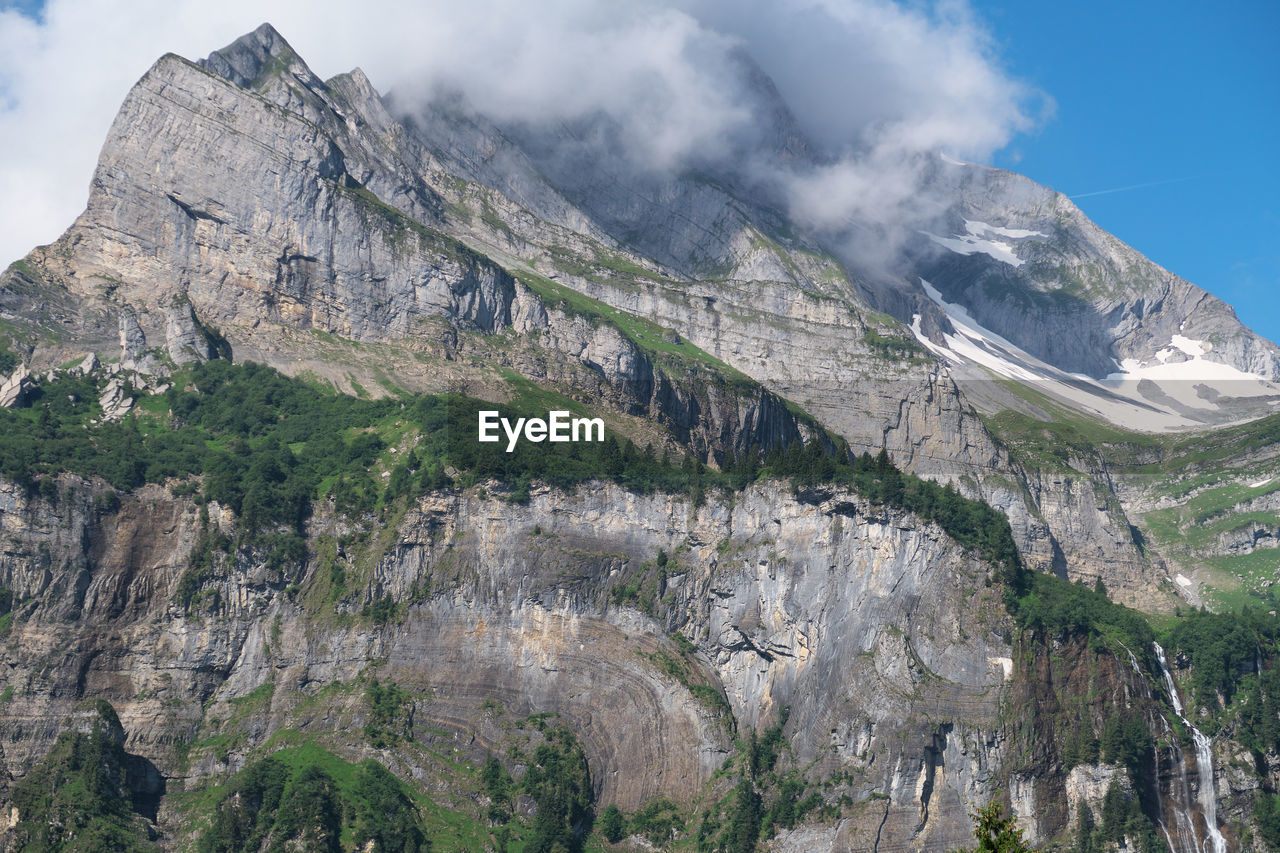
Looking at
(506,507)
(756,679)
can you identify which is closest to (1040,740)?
(756,679)

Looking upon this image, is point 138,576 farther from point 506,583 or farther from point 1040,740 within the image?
point 1040,740

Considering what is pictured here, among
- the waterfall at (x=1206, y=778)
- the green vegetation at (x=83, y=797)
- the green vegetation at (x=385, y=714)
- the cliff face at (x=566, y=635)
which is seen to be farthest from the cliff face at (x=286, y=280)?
the waterfall at (x=1206, y=778)

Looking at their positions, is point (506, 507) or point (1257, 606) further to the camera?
point (1257, 606)

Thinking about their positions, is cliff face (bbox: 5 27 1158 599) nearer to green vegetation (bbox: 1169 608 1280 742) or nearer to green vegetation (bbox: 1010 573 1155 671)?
green vegetation (bbox: 1169 608 1280 742)

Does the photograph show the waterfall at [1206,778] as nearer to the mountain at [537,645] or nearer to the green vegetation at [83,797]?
the mountain at [537,645]

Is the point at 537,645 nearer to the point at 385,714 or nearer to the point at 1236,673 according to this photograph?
the point at 385,714
